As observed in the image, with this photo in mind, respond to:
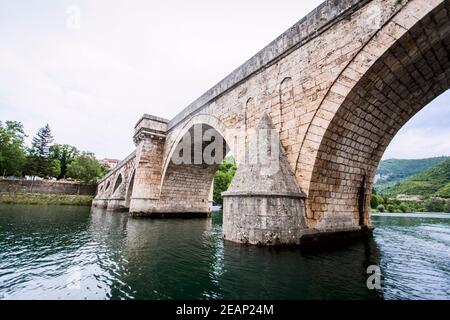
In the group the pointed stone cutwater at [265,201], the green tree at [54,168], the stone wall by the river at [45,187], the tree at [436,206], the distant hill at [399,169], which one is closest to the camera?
the pointed stone cutwater at [265,201]

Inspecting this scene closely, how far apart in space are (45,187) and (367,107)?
46289mm

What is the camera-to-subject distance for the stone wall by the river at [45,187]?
34487 millimetres

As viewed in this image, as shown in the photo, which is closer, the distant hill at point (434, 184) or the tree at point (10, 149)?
the tree at point (10, 149)

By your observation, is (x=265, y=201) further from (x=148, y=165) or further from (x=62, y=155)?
(x=62, y=155)

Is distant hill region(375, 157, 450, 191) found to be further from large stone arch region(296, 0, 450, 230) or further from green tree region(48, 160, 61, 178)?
large stone arch region(296, 0, 450, 230)

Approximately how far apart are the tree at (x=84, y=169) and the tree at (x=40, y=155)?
3.99m

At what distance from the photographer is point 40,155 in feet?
157

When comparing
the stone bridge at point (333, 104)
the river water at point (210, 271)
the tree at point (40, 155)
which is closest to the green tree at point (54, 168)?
the tree at point (40, 155)

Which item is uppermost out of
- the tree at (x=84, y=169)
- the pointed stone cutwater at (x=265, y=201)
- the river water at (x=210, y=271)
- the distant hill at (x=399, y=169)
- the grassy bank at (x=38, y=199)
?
the distant hill at (x=399, y=169)

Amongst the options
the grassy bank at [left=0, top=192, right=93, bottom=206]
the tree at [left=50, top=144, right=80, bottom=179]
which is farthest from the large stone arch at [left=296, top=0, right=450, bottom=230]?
the tree at [left=50, top=144, right=80, bottom=179]

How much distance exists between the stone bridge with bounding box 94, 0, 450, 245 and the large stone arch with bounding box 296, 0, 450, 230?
0.02 meters

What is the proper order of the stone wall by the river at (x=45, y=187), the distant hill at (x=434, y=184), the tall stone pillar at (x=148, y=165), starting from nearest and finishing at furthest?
the tall stone pillar at (x=148, y=165), the stone wall by the river at (x=45, y=187), the distant hill at (x=434, y=184)

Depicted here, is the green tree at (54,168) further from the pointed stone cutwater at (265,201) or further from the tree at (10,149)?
the pointed stone cutwater at (265,201)

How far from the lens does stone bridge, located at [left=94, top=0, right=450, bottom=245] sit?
15.7 feet
